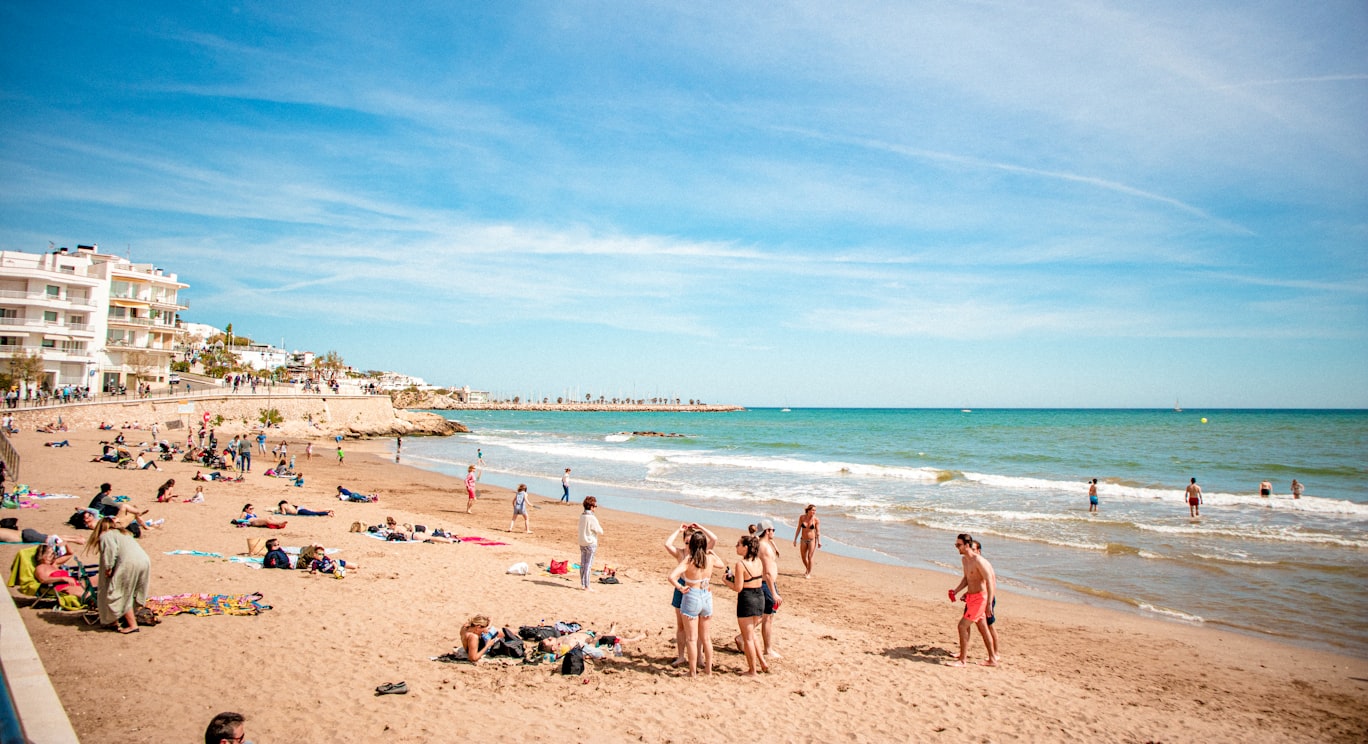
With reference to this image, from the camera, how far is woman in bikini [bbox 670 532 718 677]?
7.03 meters

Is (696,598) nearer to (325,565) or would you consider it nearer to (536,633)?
(536,633)

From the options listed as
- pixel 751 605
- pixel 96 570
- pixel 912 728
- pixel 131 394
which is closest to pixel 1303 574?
pixel 912 728

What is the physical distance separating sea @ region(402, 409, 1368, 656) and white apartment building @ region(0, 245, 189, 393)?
69.0 feet

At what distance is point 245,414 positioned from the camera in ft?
152

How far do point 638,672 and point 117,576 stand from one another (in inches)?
229

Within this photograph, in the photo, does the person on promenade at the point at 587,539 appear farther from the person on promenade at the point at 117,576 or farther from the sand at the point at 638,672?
the person on promenade at the point at 117,576

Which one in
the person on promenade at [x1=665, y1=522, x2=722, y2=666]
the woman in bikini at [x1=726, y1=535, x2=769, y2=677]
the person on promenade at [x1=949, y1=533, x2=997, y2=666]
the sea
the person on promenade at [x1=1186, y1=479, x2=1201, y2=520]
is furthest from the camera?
the person on promenade at [x1=1186, y1=479, x2=1201, y2=520]

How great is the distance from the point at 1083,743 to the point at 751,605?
3310 mm

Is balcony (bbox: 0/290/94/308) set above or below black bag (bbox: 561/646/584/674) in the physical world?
above

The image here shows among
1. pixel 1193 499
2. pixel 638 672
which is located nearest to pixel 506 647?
pixel 638 672

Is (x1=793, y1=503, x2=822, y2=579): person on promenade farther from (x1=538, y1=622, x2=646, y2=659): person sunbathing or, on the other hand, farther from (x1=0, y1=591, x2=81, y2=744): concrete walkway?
(x1=0, y1=591, x2=81, y2=744): concrete walkway

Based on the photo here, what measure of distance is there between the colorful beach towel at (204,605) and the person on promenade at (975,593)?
871 cm

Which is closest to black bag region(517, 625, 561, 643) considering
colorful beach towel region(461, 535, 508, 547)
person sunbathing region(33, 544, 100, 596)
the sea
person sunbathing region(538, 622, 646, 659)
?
person sunbathing region(538, 622, 646, 659)

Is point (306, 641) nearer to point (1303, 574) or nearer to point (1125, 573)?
point (1125, 573)
